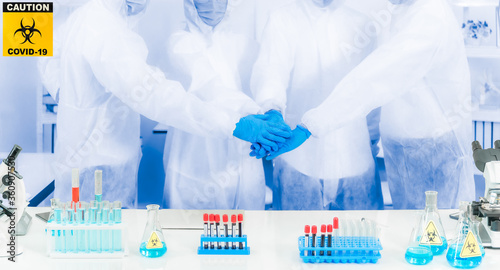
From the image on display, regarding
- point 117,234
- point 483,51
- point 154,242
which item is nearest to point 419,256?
point 154,242

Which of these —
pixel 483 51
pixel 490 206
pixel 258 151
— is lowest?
pixel 490 206

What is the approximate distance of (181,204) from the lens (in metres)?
2.63

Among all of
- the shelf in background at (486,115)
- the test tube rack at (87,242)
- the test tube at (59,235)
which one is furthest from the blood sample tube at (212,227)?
the shelf in background at (486,115)

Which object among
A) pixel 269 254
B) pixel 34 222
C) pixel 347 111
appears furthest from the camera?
pixel 347 111

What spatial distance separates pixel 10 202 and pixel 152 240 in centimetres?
49

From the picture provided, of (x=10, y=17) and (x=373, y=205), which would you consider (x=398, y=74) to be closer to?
(x=373, y=205)

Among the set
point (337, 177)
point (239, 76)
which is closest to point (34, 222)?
point (239, 76)

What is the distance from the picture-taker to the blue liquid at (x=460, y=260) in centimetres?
174

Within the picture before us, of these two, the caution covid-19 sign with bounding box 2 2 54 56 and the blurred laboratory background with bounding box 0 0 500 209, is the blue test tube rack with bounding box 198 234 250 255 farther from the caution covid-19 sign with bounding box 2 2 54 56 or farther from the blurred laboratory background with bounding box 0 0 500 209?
the caution covid-19 sign with bounding box 2 2 54 56

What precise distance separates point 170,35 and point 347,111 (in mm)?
837

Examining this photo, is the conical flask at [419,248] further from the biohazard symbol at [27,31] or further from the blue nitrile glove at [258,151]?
the biohazard symbol at [27,31]

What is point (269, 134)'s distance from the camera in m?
2.36

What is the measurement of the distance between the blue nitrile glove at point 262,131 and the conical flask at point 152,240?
2.16 feet

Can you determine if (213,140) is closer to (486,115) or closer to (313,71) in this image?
(313,71)
